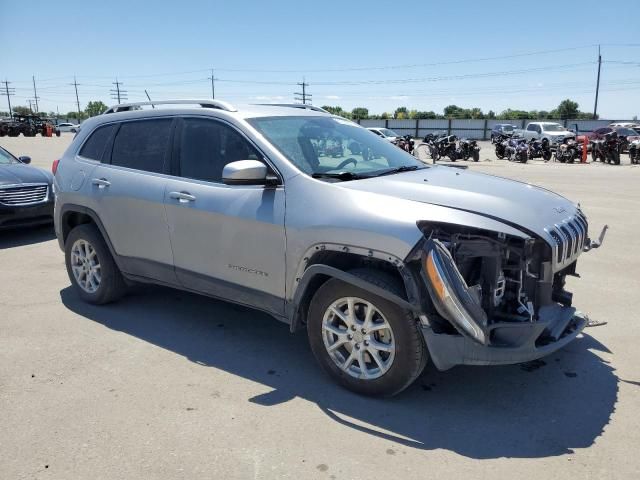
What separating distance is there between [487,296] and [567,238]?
68 centimetres

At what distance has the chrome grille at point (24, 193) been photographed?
25.7 ft

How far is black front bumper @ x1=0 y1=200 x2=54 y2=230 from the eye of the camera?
7777 mm

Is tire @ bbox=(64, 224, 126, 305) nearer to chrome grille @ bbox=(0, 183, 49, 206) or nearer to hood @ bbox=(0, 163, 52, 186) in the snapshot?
chrome grille @ bbox=(0, 183, 49, 206)

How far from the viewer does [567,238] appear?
3.43 m

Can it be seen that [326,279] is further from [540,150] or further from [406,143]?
[540,150]

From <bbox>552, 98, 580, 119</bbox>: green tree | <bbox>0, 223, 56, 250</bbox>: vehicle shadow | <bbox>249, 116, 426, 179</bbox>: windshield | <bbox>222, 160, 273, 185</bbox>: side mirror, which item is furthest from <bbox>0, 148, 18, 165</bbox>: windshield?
<bbox>552, 98, 580, 119</bbox>: green tree

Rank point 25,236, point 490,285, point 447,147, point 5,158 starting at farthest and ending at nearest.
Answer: point 447,147 < point 5,158 < point 25,236 < point 490,285

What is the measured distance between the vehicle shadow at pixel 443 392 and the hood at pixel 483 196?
1.09 metres

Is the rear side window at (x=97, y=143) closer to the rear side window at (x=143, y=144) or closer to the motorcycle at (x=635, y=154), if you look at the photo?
the rear side window at (x=143, y=144)

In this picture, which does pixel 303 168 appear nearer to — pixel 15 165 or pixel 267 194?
pixel 267 194

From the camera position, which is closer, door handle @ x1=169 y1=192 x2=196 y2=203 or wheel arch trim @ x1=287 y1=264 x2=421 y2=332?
wheel arch trim @ x1=287 y1=264 x2=421 y2=332

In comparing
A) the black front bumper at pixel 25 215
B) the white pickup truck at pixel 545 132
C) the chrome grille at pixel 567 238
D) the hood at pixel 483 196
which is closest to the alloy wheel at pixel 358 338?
the hood at pixel 483 196

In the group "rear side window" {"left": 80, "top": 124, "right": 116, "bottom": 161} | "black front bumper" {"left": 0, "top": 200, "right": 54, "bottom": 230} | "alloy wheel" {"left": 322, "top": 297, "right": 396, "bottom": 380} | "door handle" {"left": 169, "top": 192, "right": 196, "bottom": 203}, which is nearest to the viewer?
"alloy wheel" {"left": 322, "top": 297, "right": 396, "bottom": 380}

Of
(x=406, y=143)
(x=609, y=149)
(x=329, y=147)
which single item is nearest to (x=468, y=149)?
(x=406, y=143)
